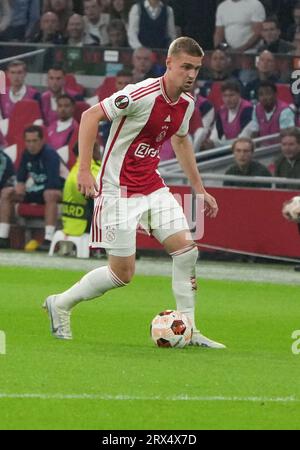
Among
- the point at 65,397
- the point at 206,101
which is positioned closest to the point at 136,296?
the point at 206,101

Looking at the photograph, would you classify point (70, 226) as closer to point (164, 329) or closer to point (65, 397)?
point (164, 329)

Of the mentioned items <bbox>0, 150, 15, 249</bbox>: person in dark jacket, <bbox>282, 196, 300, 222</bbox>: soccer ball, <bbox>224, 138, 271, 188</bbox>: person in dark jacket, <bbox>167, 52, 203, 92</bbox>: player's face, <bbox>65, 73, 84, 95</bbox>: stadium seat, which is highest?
<bbox>167, 52, 203, 92</bbox>: player's face

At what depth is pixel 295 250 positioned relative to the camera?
19.4 m

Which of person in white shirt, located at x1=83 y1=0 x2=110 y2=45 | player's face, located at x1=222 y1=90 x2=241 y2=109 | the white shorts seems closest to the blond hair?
the white shorts

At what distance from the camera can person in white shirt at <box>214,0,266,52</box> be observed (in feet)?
69.7

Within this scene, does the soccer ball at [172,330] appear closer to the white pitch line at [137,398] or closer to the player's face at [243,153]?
the white pitch line at [137,398]

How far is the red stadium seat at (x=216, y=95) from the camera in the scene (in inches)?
813

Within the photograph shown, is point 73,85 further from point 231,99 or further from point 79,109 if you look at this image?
point 231,99

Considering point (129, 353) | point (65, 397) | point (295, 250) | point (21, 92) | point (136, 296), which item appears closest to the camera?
point (65, 397)

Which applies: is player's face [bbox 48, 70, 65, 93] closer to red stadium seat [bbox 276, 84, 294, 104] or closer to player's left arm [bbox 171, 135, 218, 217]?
red stadium seat [bbox 276, 84, 294, 104]

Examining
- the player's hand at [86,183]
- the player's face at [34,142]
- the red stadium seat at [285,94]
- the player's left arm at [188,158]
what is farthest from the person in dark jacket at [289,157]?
the player's hand at [86,183]

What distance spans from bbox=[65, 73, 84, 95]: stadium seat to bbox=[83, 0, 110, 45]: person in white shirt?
1.08 meters

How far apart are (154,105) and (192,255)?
1.18 meters

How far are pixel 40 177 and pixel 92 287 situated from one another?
33.3ft
